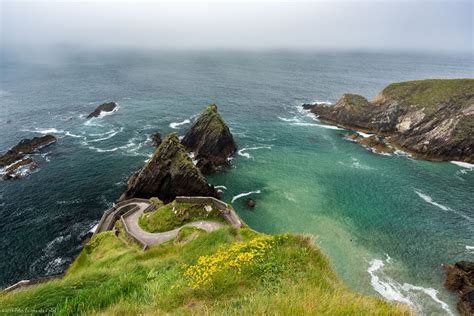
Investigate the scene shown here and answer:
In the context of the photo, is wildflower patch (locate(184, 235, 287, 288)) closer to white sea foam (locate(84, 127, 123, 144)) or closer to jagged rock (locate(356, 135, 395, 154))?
jagged rock (locate(356, 135, 395, 154))

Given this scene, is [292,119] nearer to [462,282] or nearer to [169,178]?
[169,178]

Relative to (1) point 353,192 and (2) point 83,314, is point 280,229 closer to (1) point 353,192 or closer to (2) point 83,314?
(1) point 353,192

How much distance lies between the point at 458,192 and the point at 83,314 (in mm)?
66151

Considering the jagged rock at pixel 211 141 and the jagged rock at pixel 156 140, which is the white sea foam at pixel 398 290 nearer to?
the jagged rock at pixel 211 141

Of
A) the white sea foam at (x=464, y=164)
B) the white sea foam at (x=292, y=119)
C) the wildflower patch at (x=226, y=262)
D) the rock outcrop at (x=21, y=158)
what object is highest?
the wildflower patch at (x=226, y=262)

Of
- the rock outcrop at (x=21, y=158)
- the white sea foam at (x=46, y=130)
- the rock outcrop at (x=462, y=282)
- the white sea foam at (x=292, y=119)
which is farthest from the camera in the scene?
the white sea foam at (x=292, y=119)

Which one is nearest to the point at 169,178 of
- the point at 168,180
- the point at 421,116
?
the point at 168,180

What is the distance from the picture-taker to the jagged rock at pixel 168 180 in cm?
5216

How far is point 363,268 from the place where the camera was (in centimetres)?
3775

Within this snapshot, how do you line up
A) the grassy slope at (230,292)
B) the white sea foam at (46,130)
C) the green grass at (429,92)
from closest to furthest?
1. the grassy slope at (230,292)
2. the green grass at (429,92)
3. the white sea foam at (46,130)

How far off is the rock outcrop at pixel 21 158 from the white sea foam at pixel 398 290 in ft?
215

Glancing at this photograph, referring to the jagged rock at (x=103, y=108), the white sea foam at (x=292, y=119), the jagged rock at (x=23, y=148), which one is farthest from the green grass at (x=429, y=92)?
the jagged rock at (x=23, y=148)

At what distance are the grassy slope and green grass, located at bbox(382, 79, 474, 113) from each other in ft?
279

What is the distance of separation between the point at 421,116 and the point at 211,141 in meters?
56.0
